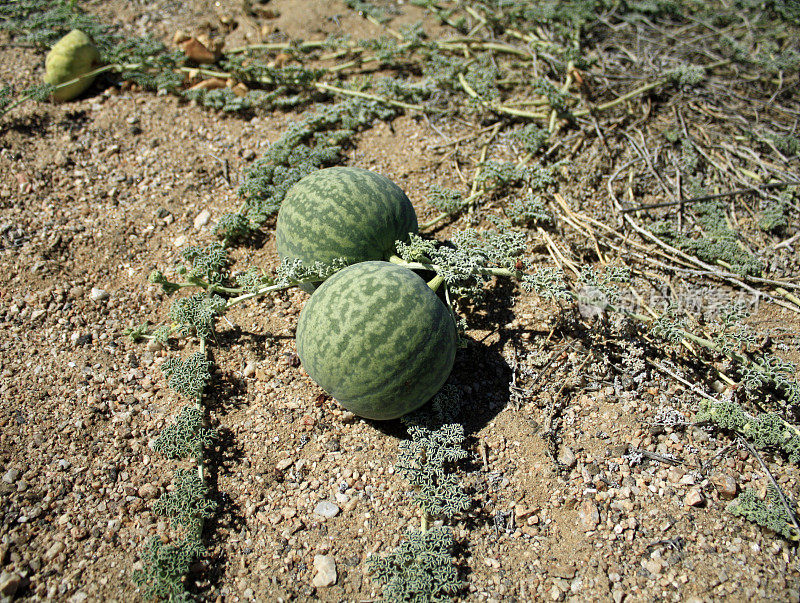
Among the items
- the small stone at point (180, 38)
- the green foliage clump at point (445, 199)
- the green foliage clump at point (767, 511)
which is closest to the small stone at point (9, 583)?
the green foliage clump at point (445, 199)

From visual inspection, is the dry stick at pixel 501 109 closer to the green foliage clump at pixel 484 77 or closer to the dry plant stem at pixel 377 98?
the green foliage clump at pixel 484 77

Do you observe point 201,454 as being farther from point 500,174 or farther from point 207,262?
point 500,174

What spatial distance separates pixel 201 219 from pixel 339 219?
1.48m

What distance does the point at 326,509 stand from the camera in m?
2.45

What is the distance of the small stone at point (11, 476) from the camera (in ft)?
8.12

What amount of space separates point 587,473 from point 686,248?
1.70 meters

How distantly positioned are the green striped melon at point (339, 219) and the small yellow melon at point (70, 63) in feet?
9.44

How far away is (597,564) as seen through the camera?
88.7 inches

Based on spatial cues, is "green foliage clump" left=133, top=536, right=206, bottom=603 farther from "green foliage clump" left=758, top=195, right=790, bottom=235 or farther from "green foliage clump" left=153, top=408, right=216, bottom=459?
"green foliage clump" left=758, top=195, right=790, bottom=235

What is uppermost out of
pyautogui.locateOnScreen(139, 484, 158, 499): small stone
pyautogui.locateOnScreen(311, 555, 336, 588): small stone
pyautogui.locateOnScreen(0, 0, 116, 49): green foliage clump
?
pyautogui.locateOnScreen(0, 0, 116, 49): green foliage clump

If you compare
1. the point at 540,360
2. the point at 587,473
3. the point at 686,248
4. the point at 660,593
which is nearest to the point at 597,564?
the point at 660,593

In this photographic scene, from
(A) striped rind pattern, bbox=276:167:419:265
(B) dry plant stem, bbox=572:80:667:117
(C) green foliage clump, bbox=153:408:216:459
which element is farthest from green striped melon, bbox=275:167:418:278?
(B) dry plant stem, bbox=572:80:667:117

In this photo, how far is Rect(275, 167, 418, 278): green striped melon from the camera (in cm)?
260

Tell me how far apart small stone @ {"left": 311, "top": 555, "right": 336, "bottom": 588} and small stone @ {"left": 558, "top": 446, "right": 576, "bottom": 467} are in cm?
114
